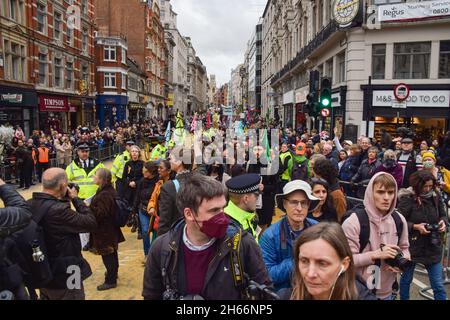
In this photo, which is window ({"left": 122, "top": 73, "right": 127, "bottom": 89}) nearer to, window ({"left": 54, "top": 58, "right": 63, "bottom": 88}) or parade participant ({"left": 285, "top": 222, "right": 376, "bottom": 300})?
window ({"left": 54, "top": 58, "right": 63, "bottom": 88})

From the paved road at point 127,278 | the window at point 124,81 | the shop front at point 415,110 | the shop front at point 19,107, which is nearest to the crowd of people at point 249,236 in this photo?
the paved road at point 127,278

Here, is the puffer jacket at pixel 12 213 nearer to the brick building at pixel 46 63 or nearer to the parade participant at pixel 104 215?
the parade participant at pixel 104 215

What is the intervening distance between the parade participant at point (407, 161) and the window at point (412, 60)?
1328 cm

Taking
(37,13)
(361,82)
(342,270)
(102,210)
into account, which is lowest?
(102,210)

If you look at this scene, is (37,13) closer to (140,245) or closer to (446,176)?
(140,245)

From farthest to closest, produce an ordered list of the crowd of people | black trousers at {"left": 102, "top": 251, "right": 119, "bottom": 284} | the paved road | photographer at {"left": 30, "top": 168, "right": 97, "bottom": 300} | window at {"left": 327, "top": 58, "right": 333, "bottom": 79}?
window at {"left": 327, "top": 58, "right": 333, "bottom": 79} < black trousers at {"left": 102, "top": 251, "right": 119, "bottom": 284} < the paved road < photographer at {"left": 30, "top": 168, "right": 97, "bottom": 300} < the crowd of people

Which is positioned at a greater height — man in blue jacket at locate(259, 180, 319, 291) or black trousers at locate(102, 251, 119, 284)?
man in blue jacket at locate(259, 180, 319, 291)

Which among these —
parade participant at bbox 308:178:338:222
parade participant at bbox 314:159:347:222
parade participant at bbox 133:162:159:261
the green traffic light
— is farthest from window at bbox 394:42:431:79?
parade participant at bbox 308:178:338:222

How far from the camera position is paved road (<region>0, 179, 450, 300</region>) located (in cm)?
558

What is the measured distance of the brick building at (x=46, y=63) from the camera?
943 inches

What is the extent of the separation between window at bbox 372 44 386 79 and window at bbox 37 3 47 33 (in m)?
23.0
